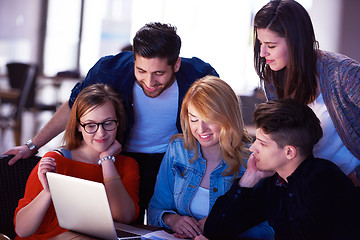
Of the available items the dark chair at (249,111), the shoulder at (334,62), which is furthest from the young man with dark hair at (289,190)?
the dark chair at (249,111)

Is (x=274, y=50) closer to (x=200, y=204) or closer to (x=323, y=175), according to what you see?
(x=323, y=175)

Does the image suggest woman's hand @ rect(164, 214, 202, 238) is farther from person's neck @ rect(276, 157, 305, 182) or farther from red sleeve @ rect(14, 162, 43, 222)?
red sleeve @ rect(14, 162, 43, 222)

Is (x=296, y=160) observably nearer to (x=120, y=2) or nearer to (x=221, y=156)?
(x=221, y=156)

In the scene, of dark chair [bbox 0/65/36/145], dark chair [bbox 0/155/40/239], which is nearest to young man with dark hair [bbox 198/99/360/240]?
dark chair [bbox 0/155/40/239]

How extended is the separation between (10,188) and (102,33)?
791 centimetres

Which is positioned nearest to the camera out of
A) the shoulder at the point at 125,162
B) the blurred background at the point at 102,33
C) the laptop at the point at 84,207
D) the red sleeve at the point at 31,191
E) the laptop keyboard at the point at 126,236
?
the laptop at the point at 84,207

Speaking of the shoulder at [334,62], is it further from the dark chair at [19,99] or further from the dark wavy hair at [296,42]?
the dark chair at [19,99]

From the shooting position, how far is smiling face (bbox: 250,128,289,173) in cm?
153

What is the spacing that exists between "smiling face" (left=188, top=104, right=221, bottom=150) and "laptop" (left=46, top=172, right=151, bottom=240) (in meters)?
0.39

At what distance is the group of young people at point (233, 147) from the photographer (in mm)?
1505

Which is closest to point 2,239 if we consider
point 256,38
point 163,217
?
point 163,217

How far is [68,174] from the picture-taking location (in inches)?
70.4

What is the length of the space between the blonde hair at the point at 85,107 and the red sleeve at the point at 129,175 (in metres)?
0.17

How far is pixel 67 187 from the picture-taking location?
4.66 ft
